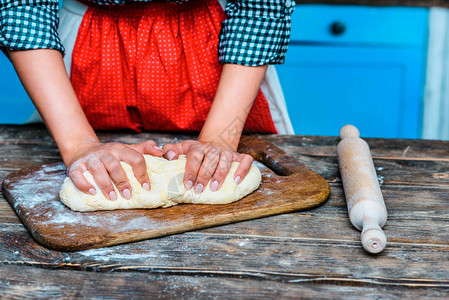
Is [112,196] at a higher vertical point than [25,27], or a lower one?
lower

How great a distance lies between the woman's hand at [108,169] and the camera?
0.84 meters

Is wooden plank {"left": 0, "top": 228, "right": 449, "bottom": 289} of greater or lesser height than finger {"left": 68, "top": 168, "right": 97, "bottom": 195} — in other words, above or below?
below

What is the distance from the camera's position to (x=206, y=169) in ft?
2.91

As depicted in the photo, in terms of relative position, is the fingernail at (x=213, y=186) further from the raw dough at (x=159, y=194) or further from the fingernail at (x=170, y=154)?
the fingernail at (x=170, y=154)

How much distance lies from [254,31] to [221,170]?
37cm

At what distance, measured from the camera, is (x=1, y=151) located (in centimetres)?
120

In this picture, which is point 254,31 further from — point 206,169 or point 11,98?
point 11,98

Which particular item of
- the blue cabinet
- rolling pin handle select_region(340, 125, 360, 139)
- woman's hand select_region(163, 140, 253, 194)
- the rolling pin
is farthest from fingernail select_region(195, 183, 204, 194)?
the blue cabinet

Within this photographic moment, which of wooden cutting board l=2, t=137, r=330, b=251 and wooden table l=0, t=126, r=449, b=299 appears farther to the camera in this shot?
wooden cutting board l=2, t=137, r=330, b=251

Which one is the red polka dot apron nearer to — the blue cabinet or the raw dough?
the raw dough

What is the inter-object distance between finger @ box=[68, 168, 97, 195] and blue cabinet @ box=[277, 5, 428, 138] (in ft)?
5.98

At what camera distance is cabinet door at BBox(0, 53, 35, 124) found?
2477mm

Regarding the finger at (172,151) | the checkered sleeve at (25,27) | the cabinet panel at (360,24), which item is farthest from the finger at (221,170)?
the cabinet panel at (360,24)

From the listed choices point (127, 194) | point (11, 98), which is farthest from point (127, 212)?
point (11, 98)
